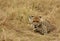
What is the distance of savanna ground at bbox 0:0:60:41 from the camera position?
5883mm

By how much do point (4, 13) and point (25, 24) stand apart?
1004mm

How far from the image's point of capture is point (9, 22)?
675 cm

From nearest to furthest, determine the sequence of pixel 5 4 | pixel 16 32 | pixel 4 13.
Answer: pixel 16 32 → pixel 4 13 → pixel 5 4

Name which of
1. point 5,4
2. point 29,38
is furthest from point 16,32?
point 5,4

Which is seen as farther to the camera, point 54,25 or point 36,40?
point 54,25

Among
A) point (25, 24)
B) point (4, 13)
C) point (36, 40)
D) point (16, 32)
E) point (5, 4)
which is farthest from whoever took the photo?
point (5, 4)

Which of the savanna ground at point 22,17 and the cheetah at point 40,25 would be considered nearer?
the savanna ground at point 22,17

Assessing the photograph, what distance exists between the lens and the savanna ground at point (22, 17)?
588 cm

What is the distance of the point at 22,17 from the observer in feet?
23.4

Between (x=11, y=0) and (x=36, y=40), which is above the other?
(x=11, y=0)

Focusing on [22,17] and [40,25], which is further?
[22,17]

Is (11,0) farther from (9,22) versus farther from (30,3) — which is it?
(9,22)

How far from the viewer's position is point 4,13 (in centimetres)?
735

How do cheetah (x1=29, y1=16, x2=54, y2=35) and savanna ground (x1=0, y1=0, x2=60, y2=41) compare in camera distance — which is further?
cheetah (x1=29, y1=16, x2=54, y2=35)
